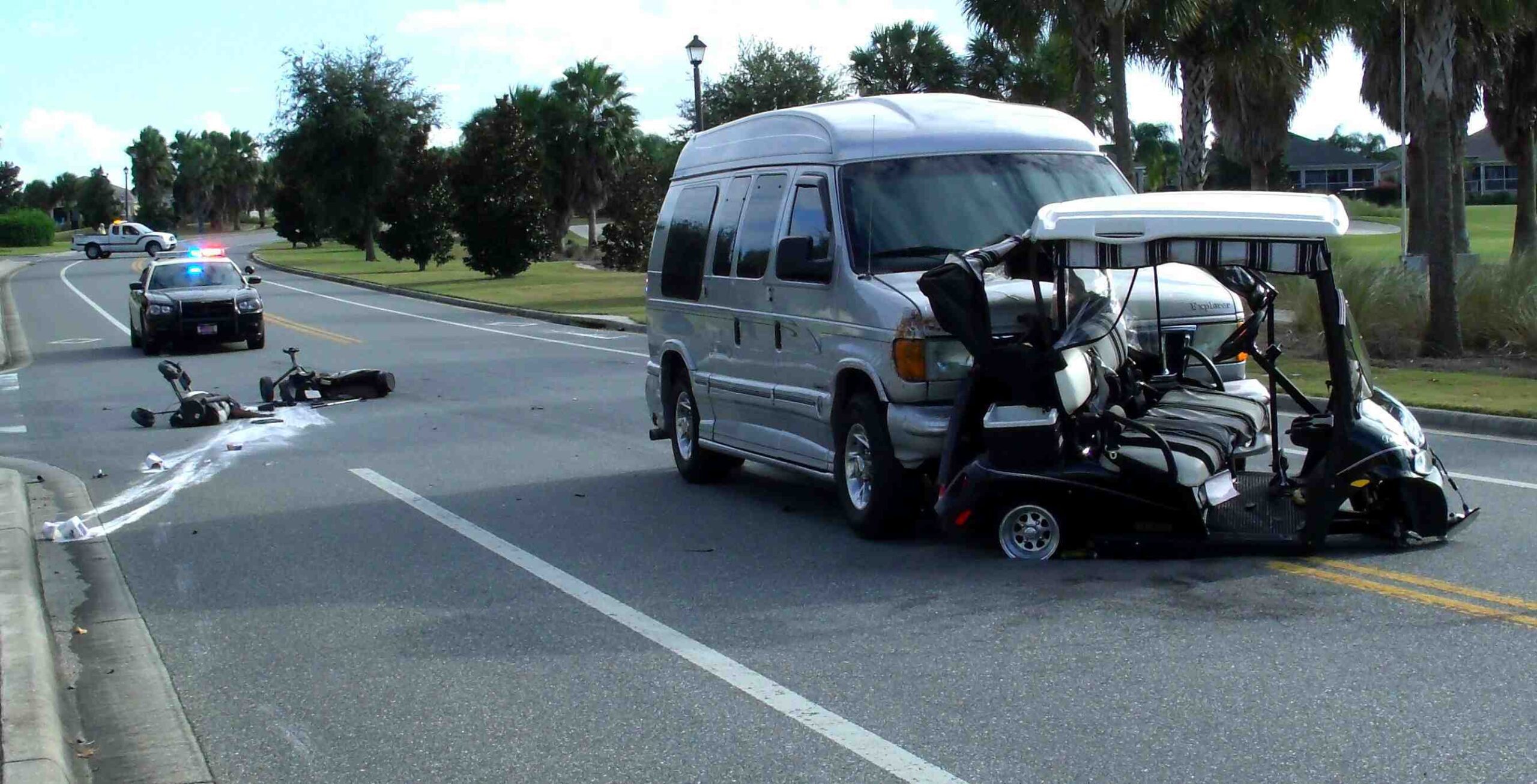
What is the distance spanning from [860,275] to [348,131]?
5961 centimetres

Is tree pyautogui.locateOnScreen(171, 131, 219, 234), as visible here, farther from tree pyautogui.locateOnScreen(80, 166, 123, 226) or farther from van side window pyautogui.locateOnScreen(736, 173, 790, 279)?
van side window pyautogui.locateOnScreen(736, 173, 790, 279)

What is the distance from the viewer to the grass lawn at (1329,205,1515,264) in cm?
3334

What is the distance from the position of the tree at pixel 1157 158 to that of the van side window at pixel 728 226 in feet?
282

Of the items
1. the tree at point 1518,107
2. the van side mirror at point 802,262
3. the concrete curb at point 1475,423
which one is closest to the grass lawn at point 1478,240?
the tree at point 1518,107

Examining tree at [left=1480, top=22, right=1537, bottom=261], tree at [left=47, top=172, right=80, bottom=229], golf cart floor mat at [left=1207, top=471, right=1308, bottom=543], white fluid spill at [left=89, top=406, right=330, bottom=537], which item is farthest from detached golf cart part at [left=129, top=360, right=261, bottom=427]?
tree at [left=47, top=172, right=80, bottom=229]

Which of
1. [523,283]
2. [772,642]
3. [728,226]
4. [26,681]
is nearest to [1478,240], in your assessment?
[523,283]

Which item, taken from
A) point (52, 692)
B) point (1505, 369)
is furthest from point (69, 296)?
point (52, 692)

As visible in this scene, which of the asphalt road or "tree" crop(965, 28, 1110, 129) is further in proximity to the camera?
"tree" crop(965, 28, 1110, 129)

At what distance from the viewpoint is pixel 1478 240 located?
54.4 metres

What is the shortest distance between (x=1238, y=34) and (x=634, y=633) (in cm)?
2422

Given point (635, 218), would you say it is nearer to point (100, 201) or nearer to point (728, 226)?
point (728, 226)

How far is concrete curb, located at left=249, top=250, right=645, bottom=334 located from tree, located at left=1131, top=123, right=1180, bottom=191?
54.7 metres

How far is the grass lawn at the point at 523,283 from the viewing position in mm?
35500

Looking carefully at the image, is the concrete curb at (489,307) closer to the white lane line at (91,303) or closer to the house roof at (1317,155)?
the white lane line at (91,303)
